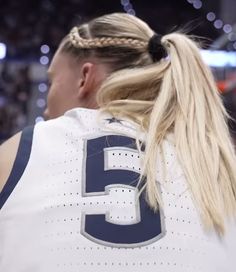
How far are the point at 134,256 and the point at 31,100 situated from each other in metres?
6.09

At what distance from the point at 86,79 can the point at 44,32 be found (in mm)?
6572

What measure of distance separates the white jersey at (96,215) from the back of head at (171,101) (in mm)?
23

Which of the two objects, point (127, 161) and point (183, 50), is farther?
point (183, 50)

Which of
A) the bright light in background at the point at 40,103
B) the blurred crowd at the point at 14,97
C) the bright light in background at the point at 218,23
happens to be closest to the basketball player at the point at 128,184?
the bright light in background at the point at 40,103

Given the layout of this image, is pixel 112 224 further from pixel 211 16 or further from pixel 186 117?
pixel 211 16

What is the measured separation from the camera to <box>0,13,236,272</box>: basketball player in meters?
0.90

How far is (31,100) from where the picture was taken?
6.88 m

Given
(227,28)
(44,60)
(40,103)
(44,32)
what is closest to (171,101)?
(40,103)

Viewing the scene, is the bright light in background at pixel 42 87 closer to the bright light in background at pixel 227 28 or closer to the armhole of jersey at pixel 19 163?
the bright light in background at pixel 227 28

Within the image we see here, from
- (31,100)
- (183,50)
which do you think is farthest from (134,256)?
(31,100)

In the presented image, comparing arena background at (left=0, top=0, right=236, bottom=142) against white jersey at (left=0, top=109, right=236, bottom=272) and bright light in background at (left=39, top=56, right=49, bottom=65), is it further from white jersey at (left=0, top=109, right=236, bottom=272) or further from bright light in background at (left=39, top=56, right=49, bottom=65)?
white jersey at (left=0, top=109, right=236, bottom=272)

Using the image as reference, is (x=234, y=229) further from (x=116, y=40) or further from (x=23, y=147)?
(x=116, y=40)

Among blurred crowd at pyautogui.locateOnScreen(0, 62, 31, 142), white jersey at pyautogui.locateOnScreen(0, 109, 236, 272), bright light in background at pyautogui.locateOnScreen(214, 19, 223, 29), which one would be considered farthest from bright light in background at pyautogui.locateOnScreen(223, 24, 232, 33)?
white jersey at pyautogui.locateOnScreen(0, 109, 236, 272)

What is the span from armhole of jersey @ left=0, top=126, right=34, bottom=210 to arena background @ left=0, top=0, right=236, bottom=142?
16.3 feet
